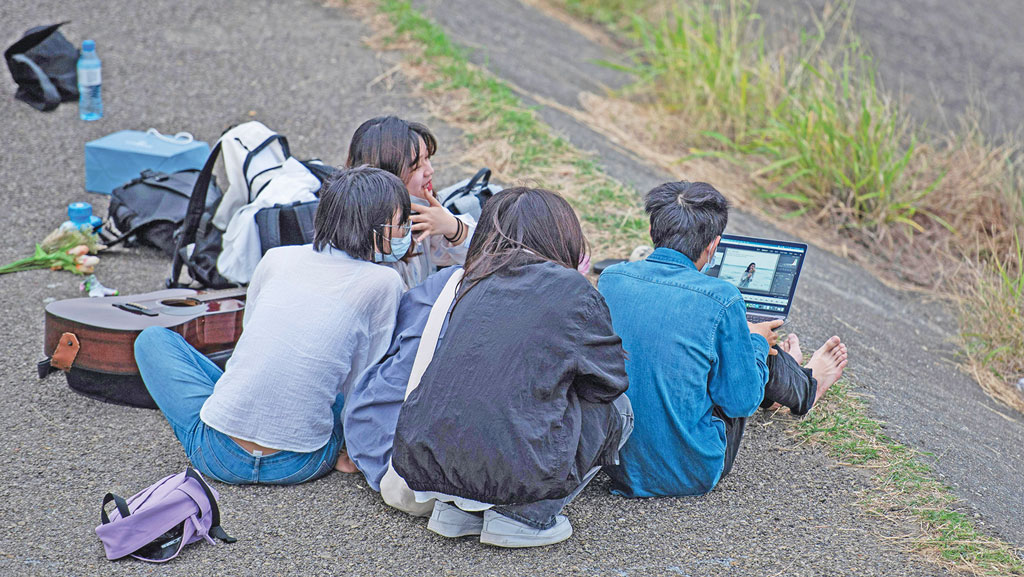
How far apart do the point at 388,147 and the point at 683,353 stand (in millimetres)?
1301

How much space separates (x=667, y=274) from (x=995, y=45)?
11.5 meters

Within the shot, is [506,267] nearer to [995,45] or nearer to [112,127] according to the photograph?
[112,127]

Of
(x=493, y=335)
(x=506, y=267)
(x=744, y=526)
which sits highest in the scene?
(x=506, y=267)

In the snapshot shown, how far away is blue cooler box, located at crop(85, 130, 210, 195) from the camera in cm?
460

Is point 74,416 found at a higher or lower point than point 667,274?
lower

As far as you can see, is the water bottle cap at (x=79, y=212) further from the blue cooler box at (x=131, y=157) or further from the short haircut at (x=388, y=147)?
the short haircut at (x=388, y=147)

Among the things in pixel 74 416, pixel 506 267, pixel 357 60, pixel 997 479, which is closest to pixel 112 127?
pixel 357 60

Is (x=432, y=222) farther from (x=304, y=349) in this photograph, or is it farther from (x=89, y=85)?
(x=89, y=85)

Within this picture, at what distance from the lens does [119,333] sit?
2961mm

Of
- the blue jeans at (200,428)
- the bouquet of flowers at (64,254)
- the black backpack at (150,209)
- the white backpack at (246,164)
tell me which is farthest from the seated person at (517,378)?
the bouquet of flowers at (64,254)

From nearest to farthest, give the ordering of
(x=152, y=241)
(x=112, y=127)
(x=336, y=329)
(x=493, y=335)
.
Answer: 1. (x=493, y=335)
2. (x=336, y=329)
3. (x=152, y=241)
4. (x=112, y=127)

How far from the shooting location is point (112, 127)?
5.71 meters

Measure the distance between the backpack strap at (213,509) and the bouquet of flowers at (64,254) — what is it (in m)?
2.13

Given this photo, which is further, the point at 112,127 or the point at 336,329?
the point at 112,127
